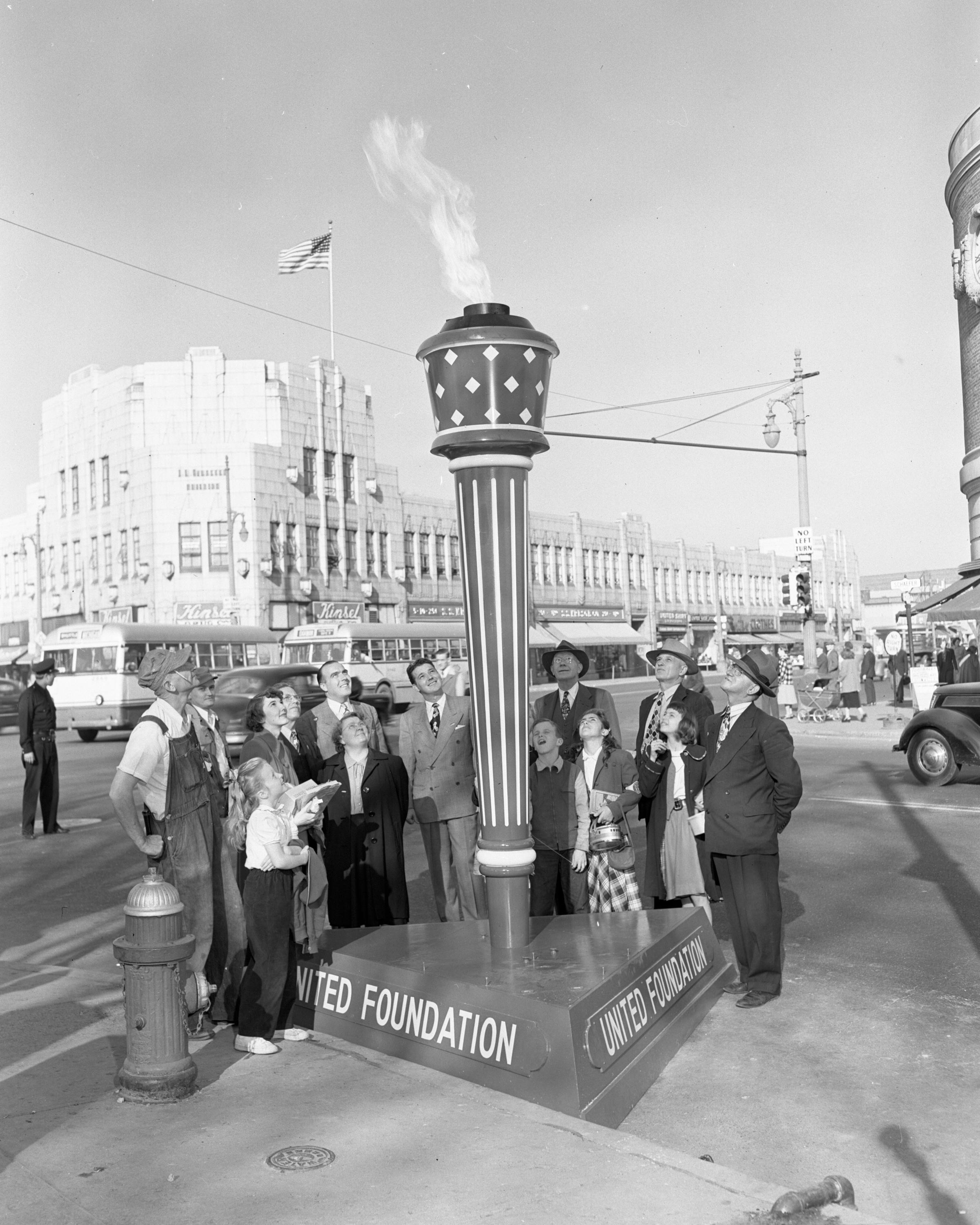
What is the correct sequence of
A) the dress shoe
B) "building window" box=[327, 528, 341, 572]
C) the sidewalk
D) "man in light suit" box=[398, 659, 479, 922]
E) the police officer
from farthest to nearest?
1. "building window" box=[327, 528, 341, 572]
2. the police officer
3. "man in light suit" box=[398, 659, 479, 922]
4. the dress shoe
5. the sidewalk

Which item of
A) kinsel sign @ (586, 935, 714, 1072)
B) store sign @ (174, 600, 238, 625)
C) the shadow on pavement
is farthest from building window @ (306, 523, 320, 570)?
the shadow on pavement

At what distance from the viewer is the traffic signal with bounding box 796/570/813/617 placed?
88.7 ft

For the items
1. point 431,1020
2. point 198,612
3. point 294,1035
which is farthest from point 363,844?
point 198,612

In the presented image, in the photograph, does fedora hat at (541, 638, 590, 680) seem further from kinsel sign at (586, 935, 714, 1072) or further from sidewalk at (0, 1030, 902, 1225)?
sidewalk at (0, 1030, 902, 1225)

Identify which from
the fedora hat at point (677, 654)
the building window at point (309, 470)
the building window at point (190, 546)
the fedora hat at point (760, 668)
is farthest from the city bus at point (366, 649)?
the fedora hat at point (760, 668)

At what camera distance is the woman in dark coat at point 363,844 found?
23.1 feet

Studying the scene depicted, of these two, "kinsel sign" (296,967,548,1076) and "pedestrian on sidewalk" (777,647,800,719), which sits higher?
"pedestrian on sidewalk" (777,647,800,719)

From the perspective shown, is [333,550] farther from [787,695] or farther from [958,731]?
[958,731]

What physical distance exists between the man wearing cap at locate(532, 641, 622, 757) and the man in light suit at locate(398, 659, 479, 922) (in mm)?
530

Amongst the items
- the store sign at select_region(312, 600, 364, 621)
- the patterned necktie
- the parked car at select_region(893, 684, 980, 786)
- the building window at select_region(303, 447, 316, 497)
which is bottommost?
the parked car at select_region(893, 684, 980, 786)

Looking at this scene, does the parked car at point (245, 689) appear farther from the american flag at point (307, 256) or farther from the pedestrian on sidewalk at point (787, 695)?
the american flag at point (307, 256)

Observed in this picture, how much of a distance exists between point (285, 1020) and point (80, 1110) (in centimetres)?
119

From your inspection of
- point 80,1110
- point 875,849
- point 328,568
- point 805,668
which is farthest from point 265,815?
point 328,568

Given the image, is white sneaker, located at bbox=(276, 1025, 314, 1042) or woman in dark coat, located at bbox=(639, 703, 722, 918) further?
woman in dark coat, located at bbox=(639, 703, 722, 918)
